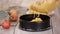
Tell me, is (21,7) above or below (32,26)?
above

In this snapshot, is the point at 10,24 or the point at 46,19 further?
the point at 10,24

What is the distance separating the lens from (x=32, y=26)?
2.15 ft

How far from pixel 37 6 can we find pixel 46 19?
0.17 meters

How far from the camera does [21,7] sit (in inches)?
39.8

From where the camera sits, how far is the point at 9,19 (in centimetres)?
83

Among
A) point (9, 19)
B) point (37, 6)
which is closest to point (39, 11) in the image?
point (37, 6)

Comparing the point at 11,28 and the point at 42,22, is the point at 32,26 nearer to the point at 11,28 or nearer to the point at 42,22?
the point at 42,22

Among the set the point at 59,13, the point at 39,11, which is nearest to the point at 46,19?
the point at 39,11

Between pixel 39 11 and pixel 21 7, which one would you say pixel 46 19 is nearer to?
pixel 39 11

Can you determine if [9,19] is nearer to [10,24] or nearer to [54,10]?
[10,24]

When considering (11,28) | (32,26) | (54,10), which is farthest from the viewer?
(54,10)

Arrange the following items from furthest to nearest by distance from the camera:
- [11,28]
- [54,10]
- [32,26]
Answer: [54,10] → [11,28] → [32,26]

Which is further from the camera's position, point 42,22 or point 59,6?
point 59,6

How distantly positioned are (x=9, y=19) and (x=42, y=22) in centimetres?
22
